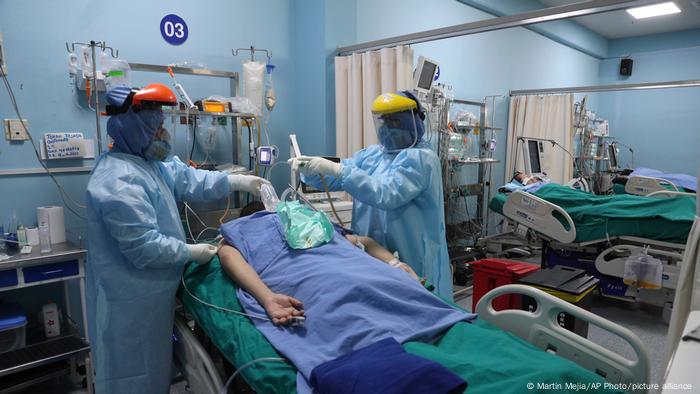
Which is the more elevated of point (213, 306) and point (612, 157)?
point (612, 157)

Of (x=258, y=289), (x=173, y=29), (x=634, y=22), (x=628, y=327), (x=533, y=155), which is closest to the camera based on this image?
(x=258, y=289)

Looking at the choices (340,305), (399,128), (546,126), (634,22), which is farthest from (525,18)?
(634,22)

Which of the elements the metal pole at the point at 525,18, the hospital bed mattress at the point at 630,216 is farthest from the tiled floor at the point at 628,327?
the metal pole at the point at 525,18

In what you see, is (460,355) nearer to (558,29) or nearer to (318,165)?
(318,165)

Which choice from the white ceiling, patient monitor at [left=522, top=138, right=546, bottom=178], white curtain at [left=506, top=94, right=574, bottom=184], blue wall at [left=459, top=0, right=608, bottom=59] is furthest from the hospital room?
the white ceiling

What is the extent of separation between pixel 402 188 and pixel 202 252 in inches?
35.0

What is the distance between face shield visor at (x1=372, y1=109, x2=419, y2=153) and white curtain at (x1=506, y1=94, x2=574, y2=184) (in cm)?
399

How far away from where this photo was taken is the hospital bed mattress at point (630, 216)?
3152 mm

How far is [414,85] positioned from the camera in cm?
312

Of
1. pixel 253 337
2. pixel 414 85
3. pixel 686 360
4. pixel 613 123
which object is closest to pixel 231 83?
pixel 414 85

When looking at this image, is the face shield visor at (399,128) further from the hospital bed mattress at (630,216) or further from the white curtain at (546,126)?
the white curtain at (546,126)

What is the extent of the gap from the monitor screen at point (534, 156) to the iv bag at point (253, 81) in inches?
137

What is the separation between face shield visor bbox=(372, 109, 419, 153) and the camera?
2121 millimetres

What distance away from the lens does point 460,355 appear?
1.17 metres
